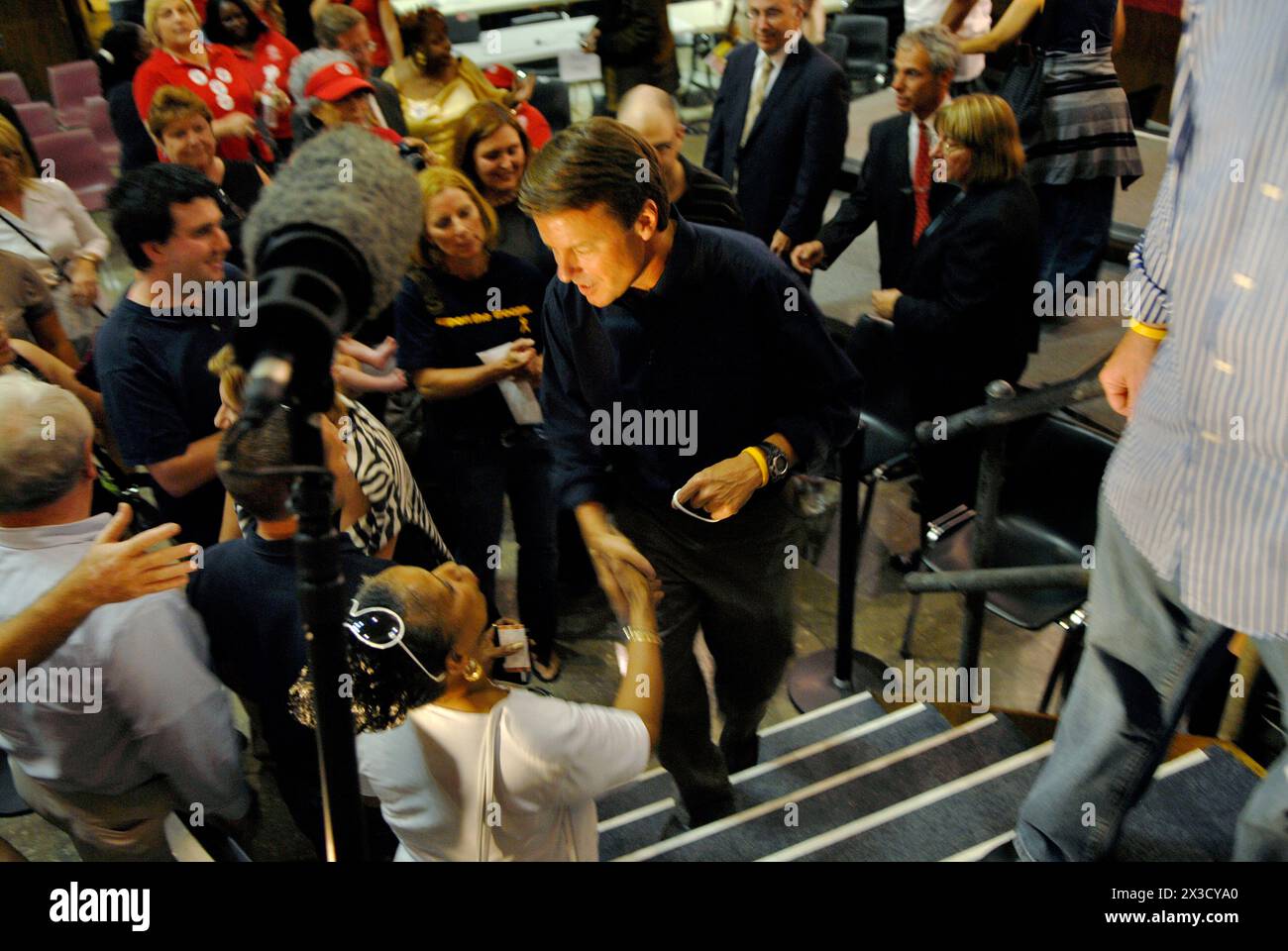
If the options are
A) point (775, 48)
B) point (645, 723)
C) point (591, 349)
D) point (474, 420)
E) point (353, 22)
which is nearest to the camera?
point (645, 723)

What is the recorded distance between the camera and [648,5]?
6277mm

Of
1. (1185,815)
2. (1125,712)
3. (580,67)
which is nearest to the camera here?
(1125,712)

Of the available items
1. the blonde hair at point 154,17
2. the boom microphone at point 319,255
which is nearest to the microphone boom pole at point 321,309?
the boom microphone at point 319,255

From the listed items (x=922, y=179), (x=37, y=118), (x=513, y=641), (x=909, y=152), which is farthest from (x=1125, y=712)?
(x=37, y=118)

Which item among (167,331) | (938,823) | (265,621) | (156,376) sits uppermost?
(167,331)

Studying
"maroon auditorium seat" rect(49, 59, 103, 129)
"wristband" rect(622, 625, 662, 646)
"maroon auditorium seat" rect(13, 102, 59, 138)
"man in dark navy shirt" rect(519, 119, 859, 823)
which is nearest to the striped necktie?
"man in dark navy shirt" rect(519, 119, 859, 823)

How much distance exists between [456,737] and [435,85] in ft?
12.7

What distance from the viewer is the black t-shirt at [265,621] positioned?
7.59 ft

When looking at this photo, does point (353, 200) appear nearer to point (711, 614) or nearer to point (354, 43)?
point (711, 614)

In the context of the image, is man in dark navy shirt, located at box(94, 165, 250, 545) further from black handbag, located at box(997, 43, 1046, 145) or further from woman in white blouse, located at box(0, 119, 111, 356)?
black handbag, located at box(997, 43, 1046, 145)

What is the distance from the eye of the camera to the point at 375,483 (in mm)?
2611

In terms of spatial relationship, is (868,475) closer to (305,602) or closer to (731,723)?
(731,723)

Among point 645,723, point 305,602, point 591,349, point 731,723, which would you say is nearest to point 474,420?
point 591,349
